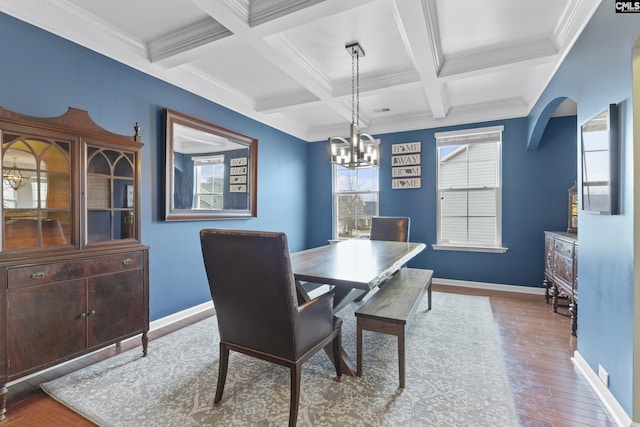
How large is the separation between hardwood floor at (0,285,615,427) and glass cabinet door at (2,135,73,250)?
95cm

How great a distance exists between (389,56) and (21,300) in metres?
3.38

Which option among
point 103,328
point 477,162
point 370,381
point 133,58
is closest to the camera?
point 370,381

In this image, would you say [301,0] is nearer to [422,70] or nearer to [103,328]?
[422,70]

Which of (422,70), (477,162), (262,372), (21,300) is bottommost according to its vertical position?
(262,372)

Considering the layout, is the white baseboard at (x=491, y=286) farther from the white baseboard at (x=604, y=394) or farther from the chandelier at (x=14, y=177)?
the chandelier at (x=14, y=177)

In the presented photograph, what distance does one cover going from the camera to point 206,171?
3.50 m

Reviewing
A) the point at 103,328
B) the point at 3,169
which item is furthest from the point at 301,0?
the point at 103,328

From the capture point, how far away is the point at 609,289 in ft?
5.77

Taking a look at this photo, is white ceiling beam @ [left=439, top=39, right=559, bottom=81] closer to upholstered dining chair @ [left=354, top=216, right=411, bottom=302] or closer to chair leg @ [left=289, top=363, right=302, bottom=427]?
upholstered dining chair @ [left=354, top=216, right=411, bottom=302]

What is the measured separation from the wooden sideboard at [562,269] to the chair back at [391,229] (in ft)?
5.35

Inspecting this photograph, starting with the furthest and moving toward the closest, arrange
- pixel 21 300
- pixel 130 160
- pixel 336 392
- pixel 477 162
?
pixel 477 162 → pixel 130 160 → pixel 336 392 → pixel 21 300

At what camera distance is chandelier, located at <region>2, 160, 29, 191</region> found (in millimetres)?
1826

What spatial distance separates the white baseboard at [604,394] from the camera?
1576 millimetres

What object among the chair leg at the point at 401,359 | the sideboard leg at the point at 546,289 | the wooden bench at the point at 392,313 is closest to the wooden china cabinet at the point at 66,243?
the wooden bench at the point at 392,313
